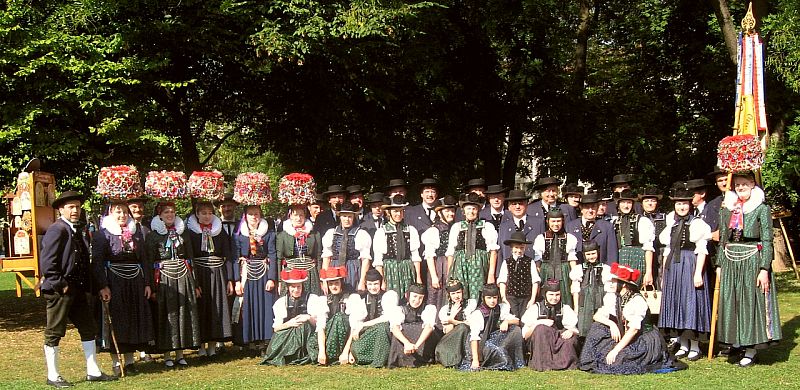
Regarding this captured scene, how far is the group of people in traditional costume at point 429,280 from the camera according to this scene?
801 centimetres

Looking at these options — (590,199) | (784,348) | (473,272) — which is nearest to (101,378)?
(473,272)

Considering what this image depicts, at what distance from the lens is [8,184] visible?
12305 mm

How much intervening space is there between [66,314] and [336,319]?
2.58m

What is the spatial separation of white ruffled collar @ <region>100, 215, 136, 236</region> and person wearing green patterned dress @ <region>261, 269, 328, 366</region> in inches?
65.0

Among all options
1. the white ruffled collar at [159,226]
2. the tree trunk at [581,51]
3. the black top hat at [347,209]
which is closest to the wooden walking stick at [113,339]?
the white ruffled collar at [159,226]

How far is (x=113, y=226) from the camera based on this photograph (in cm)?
825

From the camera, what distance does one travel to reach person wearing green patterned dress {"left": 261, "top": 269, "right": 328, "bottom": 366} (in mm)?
8664

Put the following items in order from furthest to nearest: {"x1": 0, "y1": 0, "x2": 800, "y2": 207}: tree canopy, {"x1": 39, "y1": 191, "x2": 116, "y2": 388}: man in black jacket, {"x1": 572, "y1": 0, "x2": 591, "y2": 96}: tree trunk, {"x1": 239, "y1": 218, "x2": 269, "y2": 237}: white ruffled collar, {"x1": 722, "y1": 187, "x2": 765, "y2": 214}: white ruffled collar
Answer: {"x1": 572, "y1": 0, "x2": 591, "y2": 96}: tree trunk < {"x1": 0, "y1": 0, "x2": 800, "y2": 207}: tree canopy < {"x1": 239, "y1": 218, "x2": 269, "y2": 237}: white ruffled collar < {"x1": 722, "y1": 187, "x2": 765, "y2": 214}: white ruffled collar < {"x1": 39, "y1": 191, "x2": 116, "y2": 388}: man in black jacket

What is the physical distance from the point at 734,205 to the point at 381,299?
362cm

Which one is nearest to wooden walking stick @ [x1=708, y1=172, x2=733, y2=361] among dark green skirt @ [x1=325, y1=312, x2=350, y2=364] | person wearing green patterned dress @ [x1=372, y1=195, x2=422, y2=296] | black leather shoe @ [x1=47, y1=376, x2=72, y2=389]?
person wearing green patterned dress @ [x1=372, y1=195, x2=422, y2=296]

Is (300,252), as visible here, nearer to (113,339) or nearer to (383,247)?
(383,247)

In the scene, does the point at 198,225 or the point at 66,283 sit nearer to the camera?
the point at 66,283

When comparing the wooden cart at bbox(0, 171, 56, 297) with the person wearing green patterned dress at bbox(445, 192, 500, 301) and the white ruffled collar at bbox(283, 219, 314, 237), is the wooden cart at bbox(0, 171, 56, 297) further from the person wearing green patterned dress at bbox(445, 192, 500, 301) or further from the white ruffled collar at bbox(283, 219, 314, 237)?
the person wearing green patterned dress at bbox(445, 192, 500, 301)

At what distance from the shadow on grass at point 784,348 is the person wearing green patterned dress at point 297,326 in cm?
442
